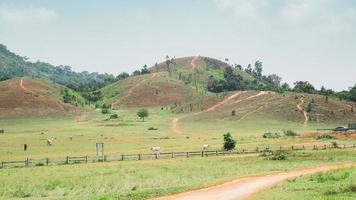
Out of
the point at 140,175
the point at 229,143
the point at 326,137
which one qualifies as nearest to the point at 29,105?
the point at 326,137

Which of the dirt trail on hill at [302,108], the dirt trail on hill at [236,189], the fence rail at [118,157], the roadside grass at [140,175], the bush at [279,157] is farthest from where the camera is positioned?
the dirt trail on hill at [302,108]

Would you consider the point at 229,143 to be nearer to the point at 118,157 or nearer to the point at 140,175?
the point at 118,157

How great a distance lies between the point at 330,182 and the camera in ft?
115

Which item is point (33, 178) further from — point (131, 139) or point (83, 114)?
point (83, 114)

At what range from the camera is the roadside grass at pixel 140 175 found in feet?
124

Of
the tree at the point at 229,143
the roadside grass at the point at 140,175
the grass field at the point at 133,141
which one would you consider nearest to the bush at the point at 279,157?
the roadside grass at the point at 140,175

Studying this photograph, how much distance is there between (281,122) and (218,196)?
116 metres

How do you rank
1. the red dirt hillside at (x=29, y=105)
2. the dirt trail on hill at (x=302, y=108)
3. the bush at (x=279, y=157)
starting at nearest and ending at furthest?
the bush at (x=279, y=157) → the dirt trail on hill at (x=302, y=108) → the red dirt hillside at (x=29, y=105)

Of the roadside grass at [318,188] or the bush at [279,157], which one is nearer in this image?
the roadside grass at [318,188]

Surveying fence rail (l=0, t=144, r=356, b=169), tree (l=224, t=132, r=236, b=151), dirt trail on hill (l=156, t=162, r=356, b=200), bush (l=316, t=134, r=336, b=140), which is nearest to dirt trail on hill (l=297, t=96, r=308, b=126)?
bush (l=316, t=134, r=336, b=140)

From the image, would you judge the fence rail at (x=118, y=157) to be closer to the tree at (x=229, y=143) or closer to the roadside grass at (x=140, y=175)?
the roadside grass at (x=140, y=175)

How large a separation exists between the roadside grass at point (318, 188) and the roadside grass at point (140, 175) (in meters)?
6.04

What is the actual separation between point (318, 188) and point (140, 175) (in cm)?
1957

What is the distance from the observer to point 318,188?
32281mm
